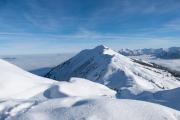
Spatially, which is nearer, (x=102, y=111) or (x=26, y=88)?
(x=102, y=111)

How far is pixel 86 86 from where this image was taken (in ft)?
96.6

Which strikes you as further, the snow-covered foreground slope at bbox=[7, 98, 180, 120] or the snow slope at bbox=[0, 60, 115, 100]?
the snow slope at bbox=[0, 60, 115, 100]

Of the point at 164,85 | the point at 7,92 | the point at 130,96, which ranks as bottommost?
the point at 164,85

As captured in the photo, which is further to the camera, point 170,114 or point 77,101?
point 77,101

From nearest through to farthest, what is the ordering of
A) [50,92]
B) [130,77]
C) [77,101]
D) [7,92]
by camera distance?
[77,101], [7,92], [50,92], [130,77]

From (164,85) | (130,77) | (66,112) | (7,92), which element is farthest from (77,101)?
(164,85)

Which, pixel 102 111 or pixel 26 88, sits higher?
pixel 102 111

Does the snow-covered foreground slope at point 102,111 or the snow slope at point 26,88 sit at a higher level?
the snow-covered foreground slope at point 102,111

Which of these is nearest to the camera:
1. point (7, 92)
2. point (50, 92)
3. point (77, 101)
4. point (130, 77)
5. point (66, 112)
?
point (66, 112)

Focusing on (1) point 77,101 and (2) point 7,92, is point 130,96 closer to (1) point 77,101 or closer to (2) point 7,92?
(2) point 7,92

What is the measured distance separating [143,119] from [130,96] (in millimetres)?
19768

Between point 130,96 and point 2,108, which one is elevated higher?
point 2,108

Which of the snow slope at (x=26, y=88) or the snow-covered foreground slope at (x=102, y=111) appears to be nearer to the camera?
the snow-covered foreground slope at (x=102, y=111)

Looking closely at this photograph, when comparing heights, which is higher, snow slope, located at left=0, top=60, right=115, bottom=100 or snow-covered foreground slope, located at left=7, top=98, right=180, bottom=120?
snow-covered foreground slope, located at left=7, top=98, right=180, bottom=120
